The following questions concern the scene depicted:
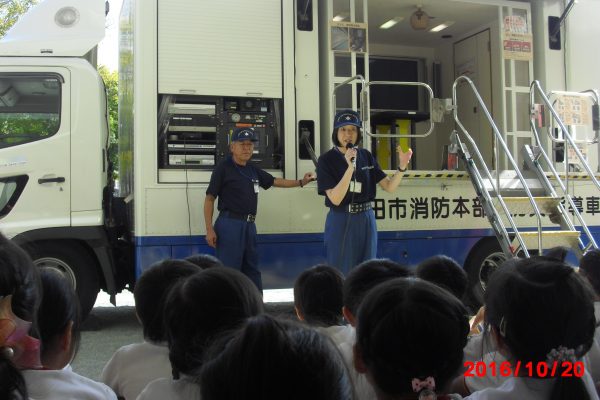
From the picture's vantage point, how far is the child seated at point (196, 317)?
175 centimetres

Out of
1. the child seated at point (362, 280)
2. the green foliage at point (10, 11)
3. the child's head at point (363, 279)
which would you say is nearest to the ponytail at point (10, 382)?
the child seated at point (362, 280)

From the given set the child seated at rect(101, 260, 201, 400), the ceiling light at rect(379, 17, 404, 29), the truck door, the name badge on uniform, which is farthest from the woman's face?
the ceiling light at rect(379, 17, 404, 29)

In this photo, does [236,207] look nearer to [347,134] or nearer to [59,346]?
[347,134]

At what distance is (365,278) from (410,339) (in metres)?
1.25

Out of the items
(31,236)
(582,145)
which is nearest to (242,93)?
(31,236)

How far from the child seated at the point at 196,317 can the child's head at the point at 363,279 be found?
2.93ft

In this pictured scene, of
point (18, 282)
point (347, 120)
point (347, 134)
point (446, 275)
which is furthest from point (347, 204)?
point (18, 282)

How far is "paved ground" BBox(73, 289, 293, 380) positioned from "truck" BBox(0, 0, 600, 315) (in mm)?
348

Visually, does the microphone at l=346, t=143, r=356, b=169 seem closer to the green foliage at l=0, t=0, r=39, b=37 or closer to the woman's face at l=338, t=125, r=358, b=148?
the woman's face at l=338, t=125, r=358, b=148

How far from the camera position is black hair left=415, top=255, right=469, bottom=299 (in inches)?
123

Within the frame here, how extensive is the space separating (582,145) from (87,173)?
16.1ft

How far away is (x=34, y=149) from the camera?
5473 mm

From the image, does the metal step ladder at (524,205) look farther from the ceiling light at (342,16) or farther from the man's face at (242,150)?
the man's face at (242,150)

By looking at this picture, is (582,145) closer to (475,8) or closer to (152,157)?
(475,8)
